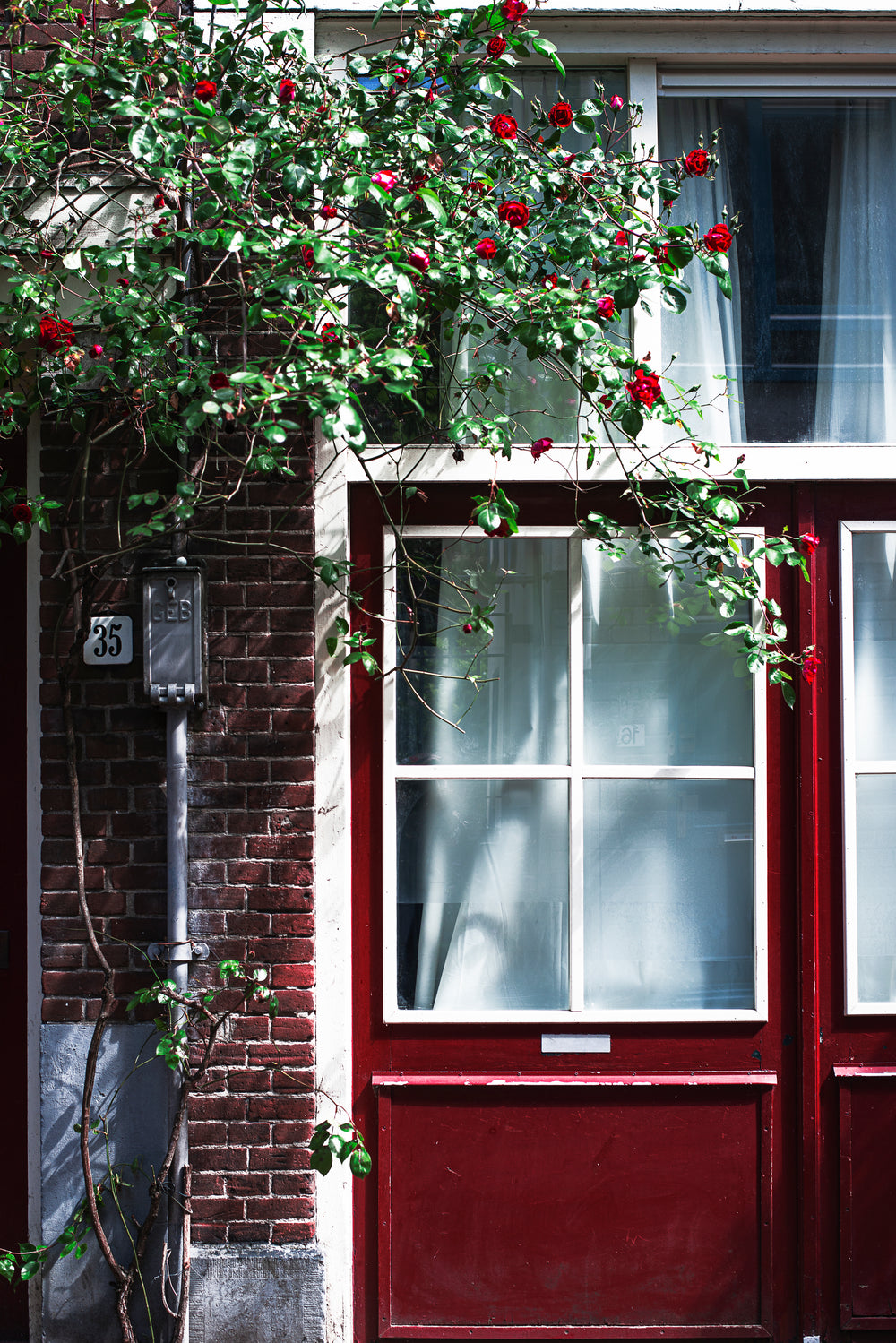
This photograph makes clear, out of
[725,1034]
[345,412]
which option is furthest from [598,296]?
[725,1034]

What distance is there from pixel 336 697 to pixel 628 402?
116 cm

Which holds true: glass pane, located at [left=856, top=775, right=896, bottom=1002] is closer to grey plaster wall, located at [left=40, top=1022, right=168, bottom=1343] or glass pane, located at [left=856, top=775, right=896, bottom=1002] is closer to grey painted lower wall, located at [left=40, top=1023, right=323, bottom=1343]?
grey painted lower wall, located at [left=40, top=1023, right=323, bottom=1343]

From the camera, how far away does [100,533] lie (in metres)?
2.92

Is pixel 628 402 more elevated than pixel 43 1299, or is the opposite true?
pixel 628 402

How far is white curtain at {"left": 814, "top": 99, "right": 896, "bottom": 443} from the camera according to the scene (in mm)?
3117

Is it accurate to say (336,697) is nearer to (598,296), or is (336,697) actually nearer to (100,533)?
A: (100,533)

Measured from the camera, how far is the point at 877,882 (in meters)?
3.07

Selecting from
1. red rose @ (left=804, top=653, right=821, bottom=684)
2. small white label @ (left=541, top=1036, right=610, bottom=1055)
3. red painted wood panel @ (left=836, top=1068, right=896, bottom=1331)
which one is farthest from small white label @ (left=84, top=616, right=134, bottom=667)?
red painted wood panel @ (left=836, top=1068, right=896, bottom=1331)

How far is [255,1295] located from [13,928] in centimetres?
126

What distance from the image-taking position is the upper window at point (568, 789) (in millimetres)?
3029

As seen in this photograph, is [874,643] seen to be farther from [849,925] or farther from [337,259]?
[337,259]

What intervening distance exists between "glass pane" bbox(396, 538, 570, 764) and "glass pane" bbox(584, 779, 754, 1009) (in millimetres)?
277

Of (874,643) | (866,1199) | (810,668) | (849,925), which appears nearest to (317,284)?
(810,668)

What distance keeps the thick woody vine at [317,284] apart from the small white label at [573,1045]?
2.09 feet
